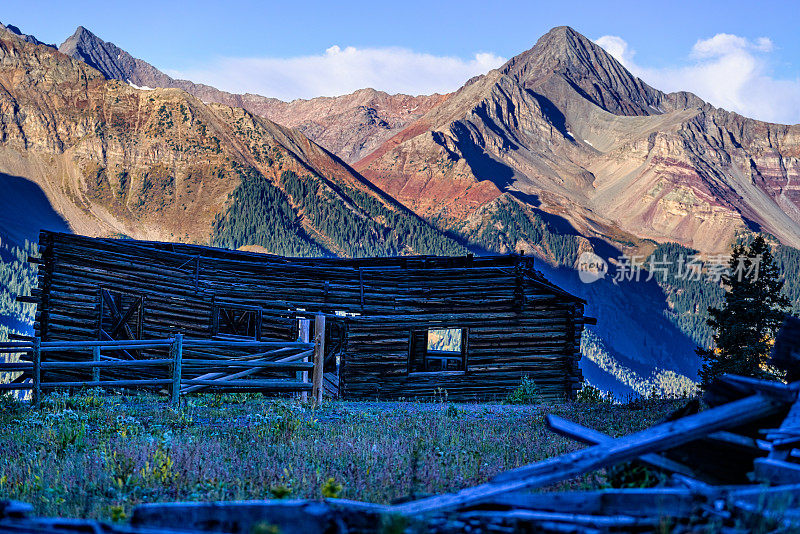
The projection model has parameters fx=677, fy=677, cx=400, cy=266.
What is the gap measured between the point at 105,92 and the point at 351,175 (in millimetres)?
69047

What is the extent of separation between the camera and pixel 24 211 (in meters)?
153

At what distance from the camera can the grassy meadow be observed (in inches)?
232

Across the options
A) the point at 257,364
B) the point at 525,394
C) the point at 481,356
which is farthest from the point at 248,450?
the point at 481,356

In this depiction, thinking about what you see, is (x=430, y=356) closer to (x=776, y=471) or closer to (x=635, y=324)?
(x=776, y=471)

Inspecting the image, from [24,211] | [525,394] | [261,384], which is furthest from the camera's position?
[24,211]

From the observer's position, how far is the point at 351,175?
19825 centimetres

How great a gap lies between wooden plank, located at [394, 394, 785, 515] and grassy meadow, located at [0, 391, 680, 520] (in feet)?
2.59

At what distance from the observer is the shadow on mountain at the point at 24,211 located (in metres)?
143

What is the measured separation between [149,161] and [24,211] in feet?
100

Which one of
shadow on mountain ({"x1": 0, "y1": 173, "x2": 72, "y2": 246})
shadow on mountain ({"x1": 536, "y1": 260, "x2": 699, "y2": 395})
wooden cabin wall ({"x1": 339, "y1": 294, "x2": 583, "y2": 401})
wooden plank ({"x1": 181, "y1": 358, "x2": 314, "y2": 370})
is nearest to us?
wooden plank ({"x1": 181, "y1": 358, "x2": 314, "y2": 370})

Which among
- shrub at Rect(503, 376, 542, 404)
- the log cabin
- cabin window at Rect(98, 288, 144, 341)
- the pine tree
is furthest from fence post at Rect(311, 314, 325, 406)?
the pine tree

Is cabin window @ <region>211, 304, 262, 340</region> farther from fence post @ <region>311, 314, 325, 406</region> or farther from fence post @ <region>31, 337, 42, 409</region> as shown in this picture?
fence post @ <region>31, 337, 42, 409</region>

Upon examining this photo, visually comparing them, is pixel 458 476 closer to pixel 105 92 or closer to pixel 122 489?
pixel 122 489

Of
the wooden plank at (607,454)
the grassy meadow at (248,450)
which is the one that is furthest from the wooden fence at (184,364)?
the wooden plank at (607,454)
